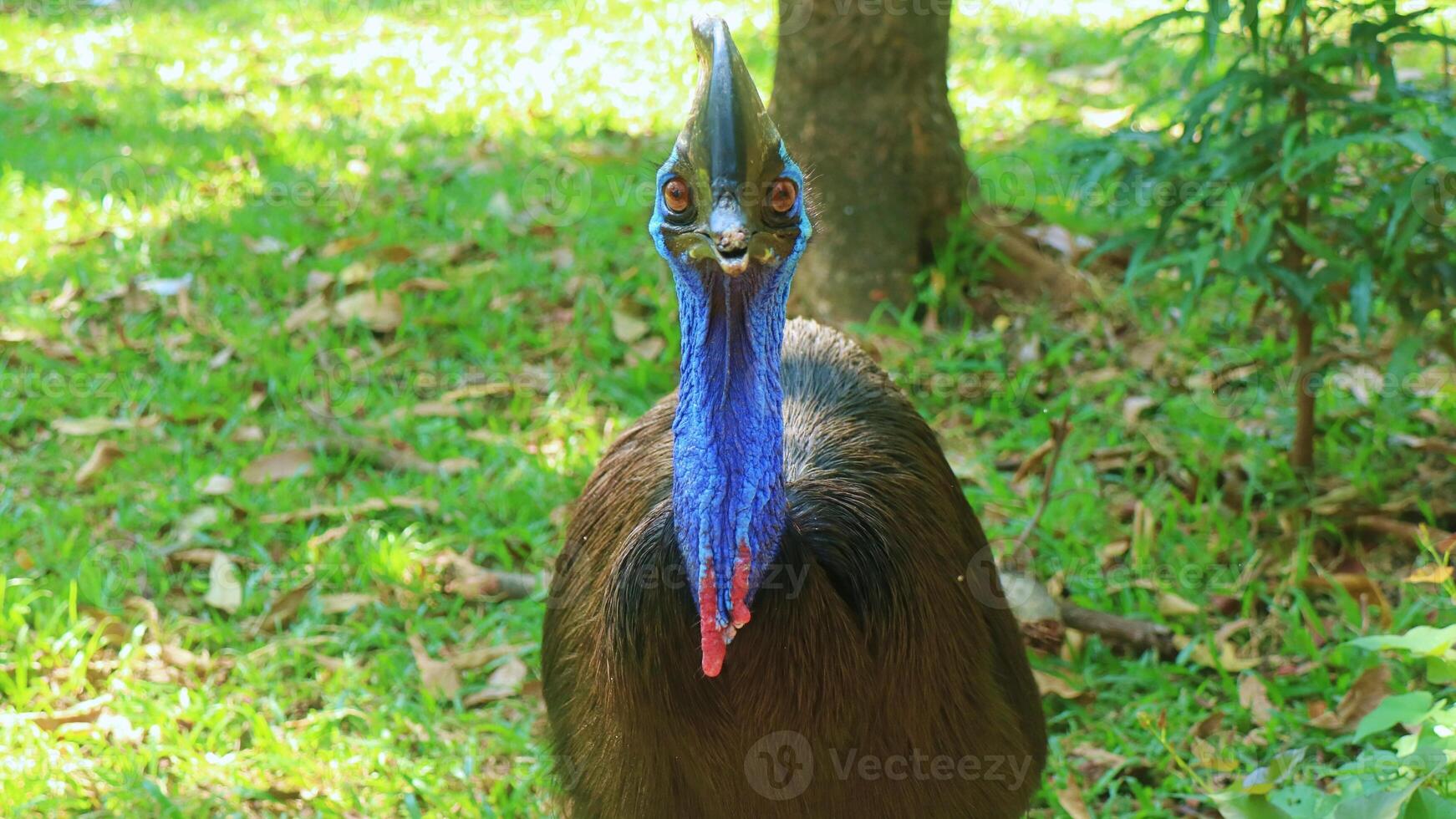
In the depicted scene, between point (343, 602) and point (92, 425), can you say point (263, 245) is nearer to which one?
point (92, 425)

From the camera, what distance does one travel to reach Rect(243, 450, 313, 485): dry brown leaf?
4156mm

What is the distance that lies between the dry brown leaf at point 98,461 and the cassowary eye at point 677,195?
2.85 m

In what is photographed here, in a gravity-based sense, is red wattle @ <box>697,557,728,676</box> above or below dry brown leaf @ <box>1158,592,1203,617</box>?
above

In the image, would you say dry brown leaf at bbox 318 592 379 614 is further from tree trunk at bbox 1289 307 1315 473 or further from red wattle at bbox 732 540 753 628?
tree trunk at bbox 1289 307 1315 473

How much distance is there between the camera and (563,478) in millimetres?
4121

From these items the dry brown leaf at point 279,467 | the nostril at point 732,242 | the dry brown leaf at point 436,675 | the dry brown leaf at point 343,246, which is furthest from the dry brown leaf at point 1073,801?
the dry brown leaf at point 343,246

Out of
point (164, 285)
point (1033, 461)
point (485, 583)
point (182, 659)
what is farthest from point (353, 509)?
point (1033, 461)

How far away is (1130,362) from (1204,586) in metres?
1.04

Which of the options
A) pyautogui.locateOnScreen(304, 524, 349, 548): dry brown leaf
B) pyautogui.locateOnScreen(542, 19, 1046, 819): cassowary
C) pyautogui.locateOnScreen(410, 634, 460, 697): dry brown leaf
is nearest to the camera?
pyautogui.locateOnScreen(542, 19, 1046, 819): cassowary

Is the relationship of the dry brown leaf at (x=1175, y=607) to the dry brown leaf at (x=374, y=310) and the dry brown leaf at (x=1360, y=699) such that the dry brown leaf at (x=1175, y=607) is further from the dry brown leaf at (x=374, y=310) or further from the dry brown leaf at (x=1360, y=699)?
the dry brown leaf at (x=374, y=310)

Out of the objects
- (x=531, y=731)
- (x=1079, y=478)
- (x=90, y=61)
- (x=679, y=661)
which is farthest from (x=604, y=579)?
(x=90, y=61)

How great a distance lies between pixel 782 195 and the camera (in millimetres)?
1908

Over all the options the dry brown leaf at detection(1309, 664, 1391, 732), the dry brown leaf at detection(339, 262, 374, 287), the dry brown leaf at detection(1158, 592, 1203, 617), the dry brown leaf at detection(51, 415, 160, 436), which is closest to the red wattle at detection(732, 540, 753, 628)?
the dry brown leaf at detection(1309, 664, 1391, 732)

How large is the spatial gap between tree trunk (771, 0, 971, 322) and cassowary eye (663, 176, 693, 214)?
265cm
